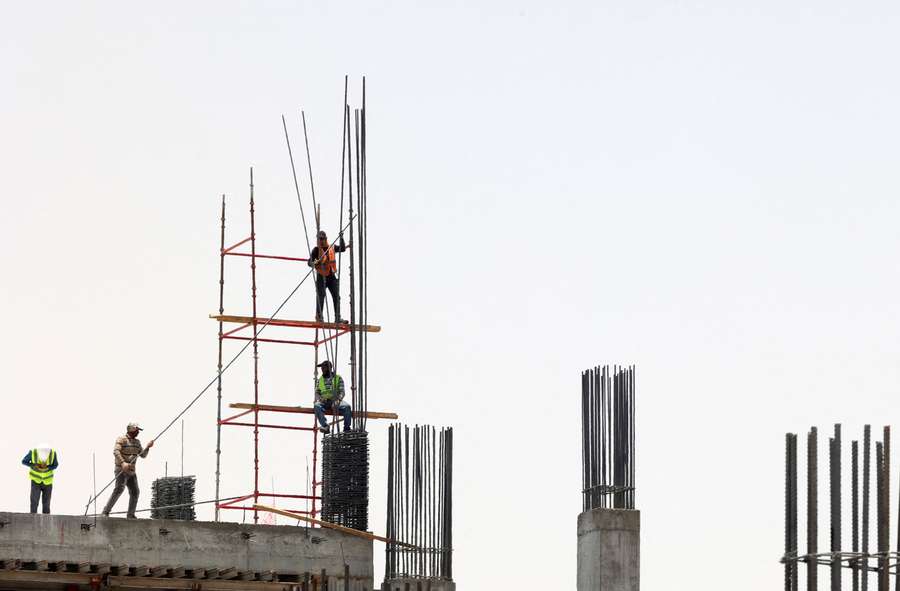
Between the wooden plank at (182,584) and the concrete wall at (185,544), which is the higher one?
the concrete wall at (185,544)

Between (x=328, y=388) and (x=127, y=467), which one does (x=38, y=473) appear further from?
(x=328, y=388)

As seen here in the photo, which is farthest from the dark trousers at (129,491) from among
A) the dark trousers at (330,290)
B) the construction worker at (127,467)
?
the dark trousers at (330,290)

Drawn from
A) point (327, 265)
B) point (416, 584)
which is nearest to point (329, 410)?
point (327, 265)

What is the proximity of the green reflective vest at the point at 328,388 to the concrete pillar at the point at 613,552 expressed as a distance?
6525 mm

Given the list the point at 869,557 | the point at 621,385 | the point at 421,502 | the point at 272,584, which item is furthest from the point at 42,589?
the point at 869,557

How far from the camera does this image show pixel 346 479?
133ft

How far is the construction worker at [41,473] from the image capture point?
126ft

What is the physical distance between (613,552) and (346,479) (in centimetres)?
546

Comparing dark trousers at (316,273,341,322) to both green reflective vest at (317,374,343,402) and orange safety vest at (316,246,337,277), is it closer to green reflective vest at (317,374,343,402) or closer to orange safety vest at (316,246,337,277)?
orange safety vest at (316,246,337,277)

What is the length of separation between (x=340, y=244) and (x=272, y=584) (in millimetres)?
7966

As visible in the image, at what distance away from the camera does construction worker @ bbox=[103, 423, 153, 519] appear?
128ft

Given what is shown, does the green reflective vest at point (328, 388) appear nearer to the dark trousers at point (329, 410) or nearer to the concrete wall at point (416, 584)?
the dark trousers at point (329, 410)

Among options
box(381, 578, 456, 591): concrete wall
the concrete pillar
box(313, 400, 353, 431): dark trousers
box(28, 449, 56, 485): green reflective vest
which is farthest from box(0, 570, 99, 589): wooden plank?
the concrete pillar

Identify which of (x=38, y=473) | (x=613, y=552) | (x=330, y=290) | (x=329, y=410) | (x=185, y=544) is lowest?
(x=613, y=552)
